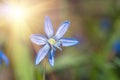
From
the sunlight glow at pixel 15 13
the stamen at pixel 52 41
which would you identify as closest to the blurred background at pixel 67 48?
the sunlight glow at pixel 15 13

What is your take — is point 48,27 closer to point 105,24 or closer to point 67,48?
point 67,48

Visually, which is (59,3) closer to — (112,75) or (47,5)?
(47,5)

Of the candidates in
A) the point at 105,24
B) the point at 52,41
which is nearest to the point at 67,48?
the point at 105,24

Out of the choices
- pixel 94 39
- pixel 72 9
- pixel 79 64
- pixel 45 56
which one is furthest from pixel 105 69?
pixel 72 9

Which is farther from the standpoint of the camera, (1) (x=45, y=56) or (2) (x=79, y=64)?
(2) (x=79, y=64)

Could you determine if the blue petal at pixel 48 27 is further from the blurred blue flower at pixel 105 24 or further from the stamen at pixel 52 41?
the blurred blue flower at pixel 105 24

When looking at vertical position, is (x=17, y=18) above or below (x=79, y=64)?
above
